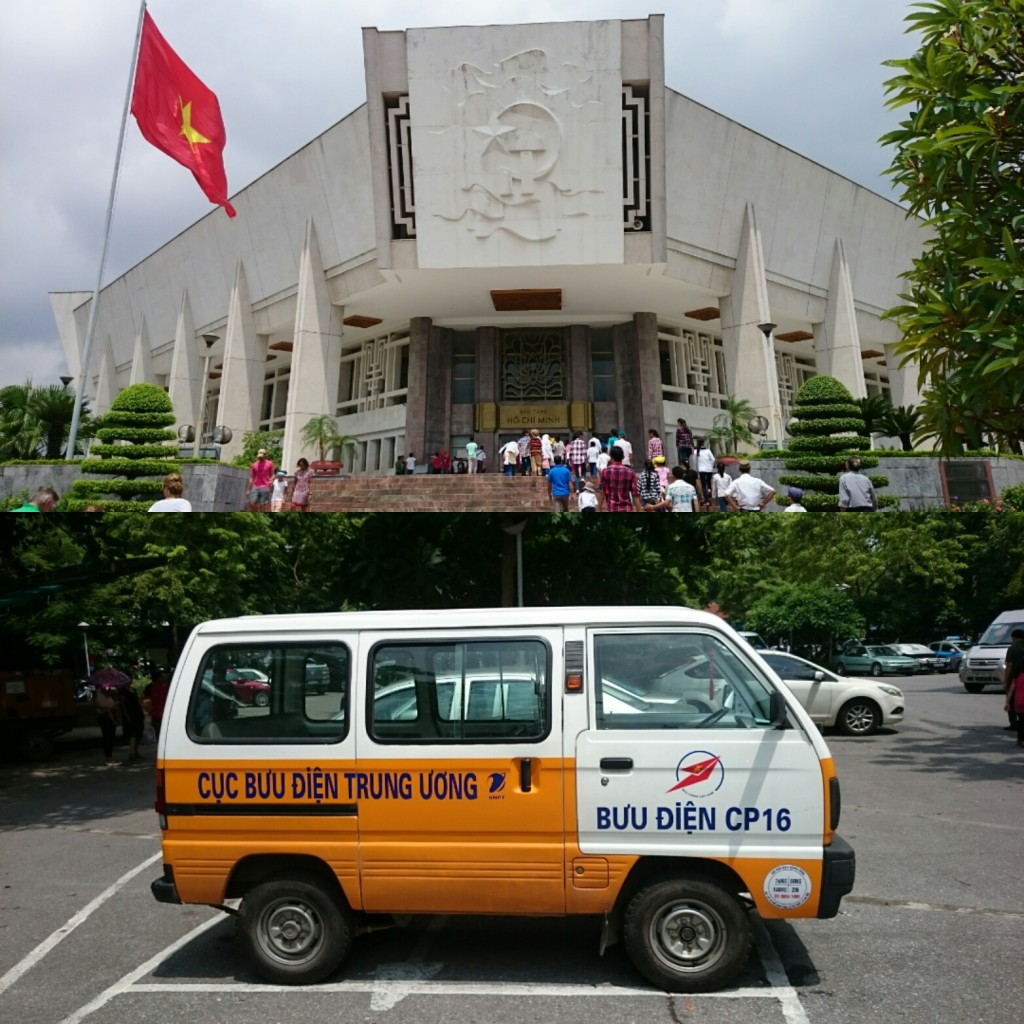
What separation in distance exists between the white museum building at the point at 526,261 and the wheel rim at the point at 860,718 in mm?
18989

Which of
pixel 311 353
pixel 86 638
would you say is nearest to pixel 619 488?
pixel 86 638

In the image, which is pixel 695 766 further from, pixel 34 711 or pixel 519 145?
pixel 519 145

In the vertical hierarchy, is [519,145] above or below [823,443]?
above

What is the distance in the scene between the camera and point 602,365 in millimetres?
39125

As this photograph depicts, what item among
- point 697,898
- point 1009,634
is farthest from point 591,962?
point 1009,634

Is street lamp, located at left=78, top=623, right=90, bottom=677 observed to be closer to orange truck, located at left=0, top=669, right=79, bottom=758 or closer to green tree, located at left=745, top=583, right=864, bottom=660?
orange truck, located at left=0, top=669, right=79, bottom=758

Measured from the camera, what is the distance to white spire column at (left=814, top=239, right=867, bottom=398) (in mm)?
37219

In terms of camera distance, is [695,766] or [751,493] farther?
[751,493]

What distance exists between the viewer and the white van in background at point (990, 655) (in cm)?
1736

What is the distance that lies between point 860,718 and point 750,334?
20.6m

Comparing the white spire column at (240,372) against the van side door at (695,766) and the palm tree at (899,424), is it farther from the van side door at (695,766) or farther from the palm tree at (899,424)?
the van side door at (695,766)

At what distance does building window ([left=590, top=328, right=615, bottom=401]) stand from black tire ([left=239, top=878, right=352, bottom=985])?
3413 centimetres

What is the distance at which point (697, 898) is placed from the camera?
513 cm

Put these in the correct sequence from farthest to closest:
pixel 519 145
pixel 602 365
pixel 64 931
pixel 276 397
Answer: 1. pixel 276 397
2. pixel 602 365
3. pixel 519 145
4. pixel 64 931
